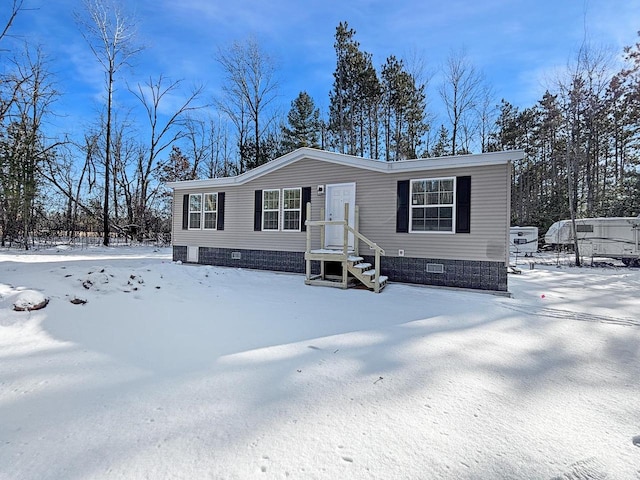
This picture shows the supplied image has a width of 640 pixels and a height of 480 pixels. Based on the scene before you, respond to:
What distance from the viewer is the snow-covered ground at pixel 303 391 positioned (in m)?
1.58

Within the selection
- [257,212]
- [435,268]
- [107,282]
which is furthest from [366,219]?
[107,282]

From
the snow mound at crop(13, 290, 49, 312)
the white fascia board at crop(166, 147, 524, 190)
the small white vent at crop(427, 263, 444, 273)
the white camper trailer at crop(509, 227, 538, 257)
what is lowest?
the snow mound at crop(13, 290, 49, 312)

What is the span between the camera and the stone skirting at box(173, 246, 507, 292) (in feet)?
22.0

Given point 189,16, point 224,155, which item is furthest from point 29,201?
point 224,155

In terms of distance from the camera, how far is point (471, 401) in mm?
2250

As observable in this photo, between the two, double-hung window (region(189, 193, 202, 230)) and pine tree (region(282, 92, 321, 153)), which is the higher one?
pine tree (region(282, 92, 321, 153))

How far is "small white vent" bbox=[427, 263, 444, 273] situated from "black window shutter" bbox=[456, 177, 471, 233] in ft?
2.84

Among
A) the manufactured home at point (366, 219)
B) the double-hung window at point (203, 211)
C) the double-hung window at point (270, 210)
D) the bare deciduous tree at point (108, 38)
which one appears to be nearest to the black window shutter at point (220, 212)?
the manufactured home at point (366, 219)

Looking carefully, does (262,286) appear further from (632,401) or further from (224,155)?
(224,155)

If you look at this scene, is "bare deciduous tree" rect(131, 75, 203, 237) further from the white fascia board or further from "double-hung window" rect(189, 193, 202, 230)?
the white fascia board

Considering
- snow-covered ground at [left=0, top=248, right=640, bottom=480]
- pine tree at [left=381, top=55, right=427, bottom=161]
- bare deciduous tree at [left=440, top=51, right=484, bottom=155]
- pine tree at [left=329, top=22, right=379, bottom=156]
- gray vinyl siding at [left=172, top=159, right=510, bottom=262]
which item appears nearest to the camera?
snow-covered ground at [left=0, top=248, right=640, bottom=480]

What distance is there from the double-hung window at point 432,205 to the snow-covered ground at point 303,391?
279cm

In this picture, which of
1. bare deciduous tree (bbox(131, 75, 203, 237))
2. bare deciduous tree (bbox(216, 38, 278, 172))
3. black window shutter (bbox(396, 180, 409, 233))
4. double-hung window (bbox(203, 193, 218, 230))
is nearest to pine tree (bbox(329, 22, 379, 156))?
bare deciduous tree (bbox(216, 38, 278, 172))

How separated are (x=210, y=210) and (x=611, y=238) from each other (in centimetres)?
1601
